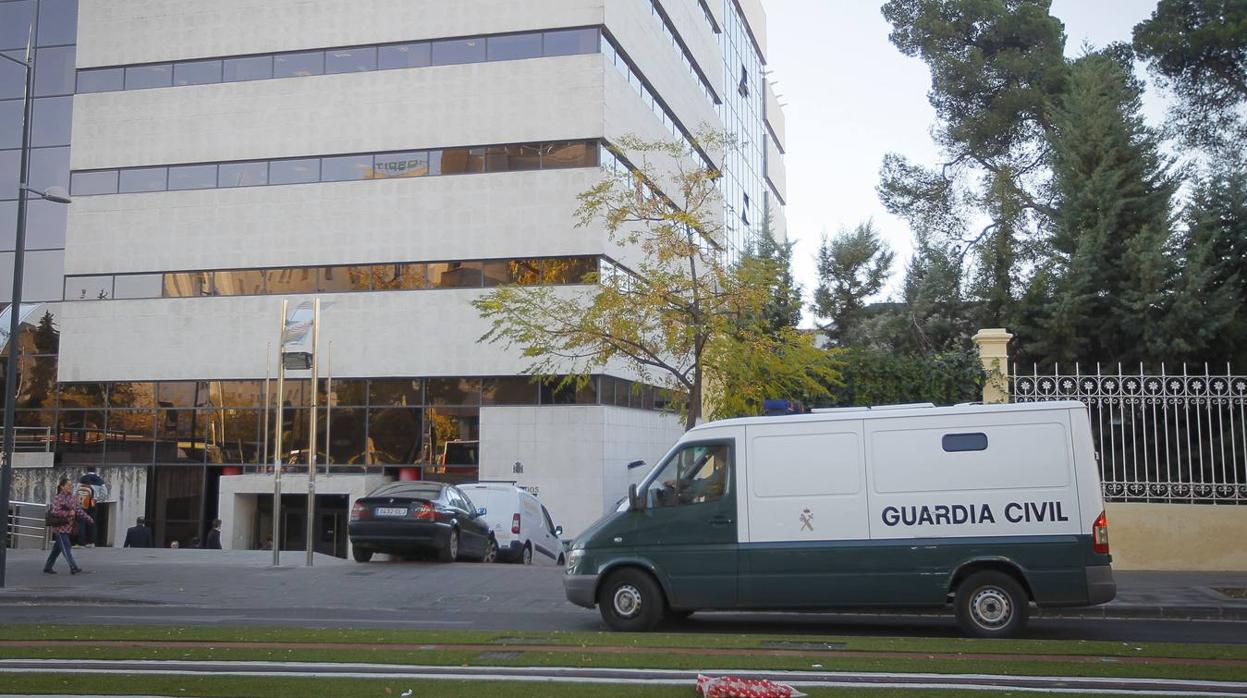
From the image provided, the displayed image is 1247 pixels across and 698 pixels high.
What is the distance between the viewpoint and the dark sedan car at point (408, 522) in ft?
60.4

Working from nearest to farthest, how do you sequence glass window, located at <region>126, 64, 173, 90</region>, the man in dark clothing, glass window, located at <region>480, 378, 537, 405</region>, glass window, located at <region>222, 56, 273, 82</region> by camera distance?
the man in dark clothing, glass window, located at <region>480, 378, 537, 405</region>, glass window, located at <region>222, 56, 273, 82</region>, glass window, located at <region>126, 64, 173, 90</region>

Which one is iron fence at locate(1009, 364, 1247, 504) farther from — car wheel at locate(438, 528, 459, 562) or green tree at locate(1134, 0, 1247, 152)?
green tree at locate(1134, 0, 1247, 152)

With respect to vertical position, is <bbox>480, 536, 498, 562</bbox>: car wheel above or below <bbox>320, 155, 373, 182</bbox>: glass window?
below

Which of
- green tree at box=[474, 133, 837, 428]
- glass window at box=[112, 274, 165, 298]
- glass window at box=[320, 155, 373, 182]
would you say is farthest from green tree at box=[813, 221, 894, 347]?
glass window at box=[112, 274, 165, 298]

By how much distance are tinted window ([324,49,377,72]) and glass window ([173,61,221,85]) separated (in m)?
3.82

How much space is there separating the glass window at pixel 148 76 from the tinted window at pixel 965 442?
31394mm

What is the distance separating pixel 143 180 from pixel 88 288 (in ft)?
13.0

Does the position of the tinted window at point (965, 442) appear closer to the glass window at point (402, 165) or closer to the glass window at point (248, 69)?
the glass window at point (402, 165)

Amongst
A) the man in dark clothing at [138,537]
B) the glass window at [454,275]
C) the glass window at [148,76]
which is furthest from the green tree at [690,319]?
the glass window at [148,76]

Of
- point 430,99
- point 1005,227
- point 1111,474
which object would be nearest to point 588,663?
point 1111,474

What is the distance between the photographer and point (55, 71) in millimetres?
36344

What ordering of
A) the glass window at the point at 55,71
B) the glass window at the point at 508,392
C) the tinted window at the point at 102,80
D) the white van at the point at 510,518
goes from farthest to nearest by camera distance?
the glass window at the point at 55,71 < the tinted window at the point at 102,80 < the glass window at the point at 508,392 < the white van at the point at 510,518

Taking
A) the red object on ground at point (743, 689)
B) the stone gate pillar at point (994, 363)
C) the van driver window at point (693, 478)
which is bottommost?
the red object on ground at point (743, 689)

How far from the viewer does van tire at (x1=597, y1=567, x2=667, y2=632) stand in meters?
11.4
